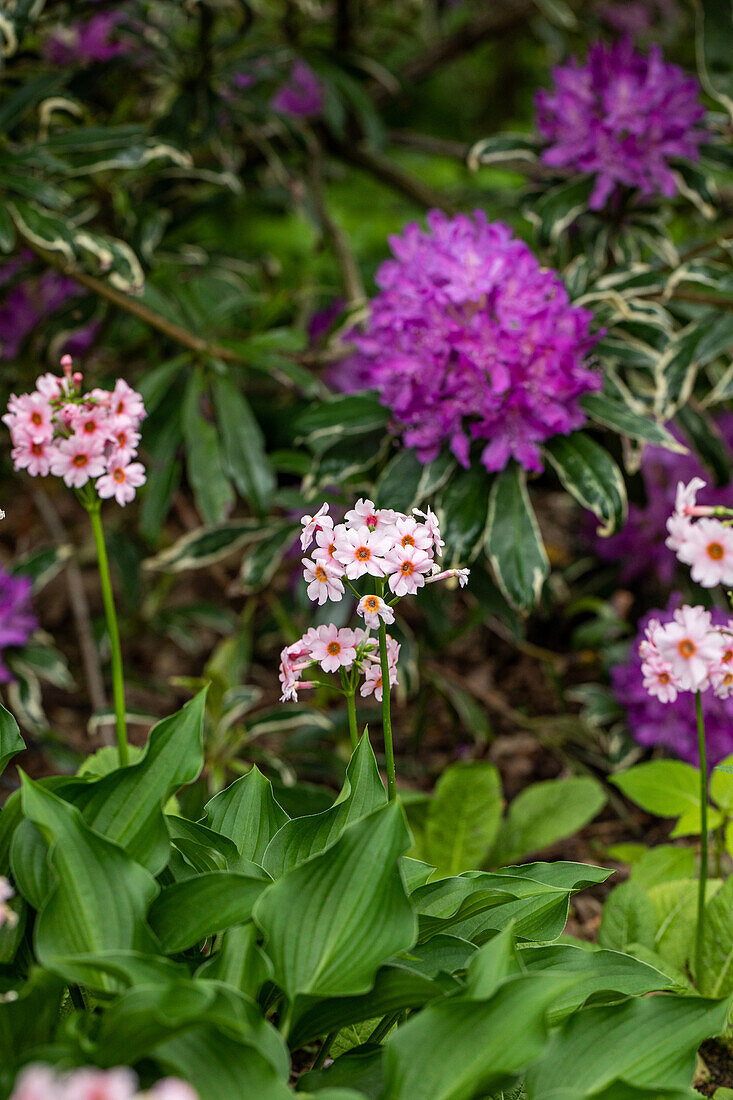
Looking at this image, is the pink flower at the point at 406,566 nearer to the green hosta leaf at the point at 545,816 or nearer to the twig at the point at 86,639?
the green hosta leaf at the point at 545,816

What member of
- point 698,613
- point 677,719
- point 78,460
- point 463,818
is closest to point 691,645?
point 698,613

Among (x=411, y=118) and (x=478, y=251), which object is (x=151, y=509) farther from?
(x=411, y=118)

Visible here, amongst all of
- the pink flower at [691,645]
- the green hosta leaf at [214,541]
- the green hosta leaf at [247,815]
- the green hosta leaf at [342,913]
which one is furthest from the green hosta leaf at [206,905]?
the green hosta leaf at [214,541]

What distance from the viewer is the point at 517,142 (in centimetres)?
208

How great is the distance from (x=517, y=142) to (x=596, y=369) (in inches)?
27.6

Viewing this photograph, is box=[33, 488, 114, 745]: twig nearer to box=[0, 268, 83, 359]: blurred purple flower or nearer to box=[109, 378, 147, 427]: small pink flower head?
box=[0, 268, 83, 359]: blurred purple flower

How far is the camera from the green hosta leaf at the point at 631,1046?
905 millimetres

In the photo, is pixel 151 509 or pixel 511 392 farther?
pixel 151 509

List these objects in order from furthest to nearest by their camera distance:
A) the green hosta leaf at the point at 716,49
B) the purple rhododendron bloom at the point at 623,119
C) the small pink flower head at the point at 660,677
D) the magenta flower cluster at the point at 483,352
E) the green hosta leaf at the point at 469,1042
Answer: the green hosta leaf at the point at 716,49 → the purple rhododendron bloom at the point at 623,119 → the magenta flower cluster at the point at 483,352 → the small pink flower head at the point at 660,677 → the green hosta leaf at the point at 469,1042

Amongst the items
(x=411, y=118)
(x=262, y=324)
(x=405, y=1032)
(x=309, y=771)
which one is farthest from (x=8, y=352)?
(x=411, y=118)

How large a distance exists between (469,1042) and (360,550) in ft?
1.50

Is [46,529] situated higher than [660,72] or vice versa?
[660,72]

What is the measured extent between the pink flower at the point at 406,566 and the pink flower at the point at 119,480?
0.39 m

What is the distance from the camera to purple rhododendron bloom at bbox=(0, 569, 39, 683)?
6.39 ft
